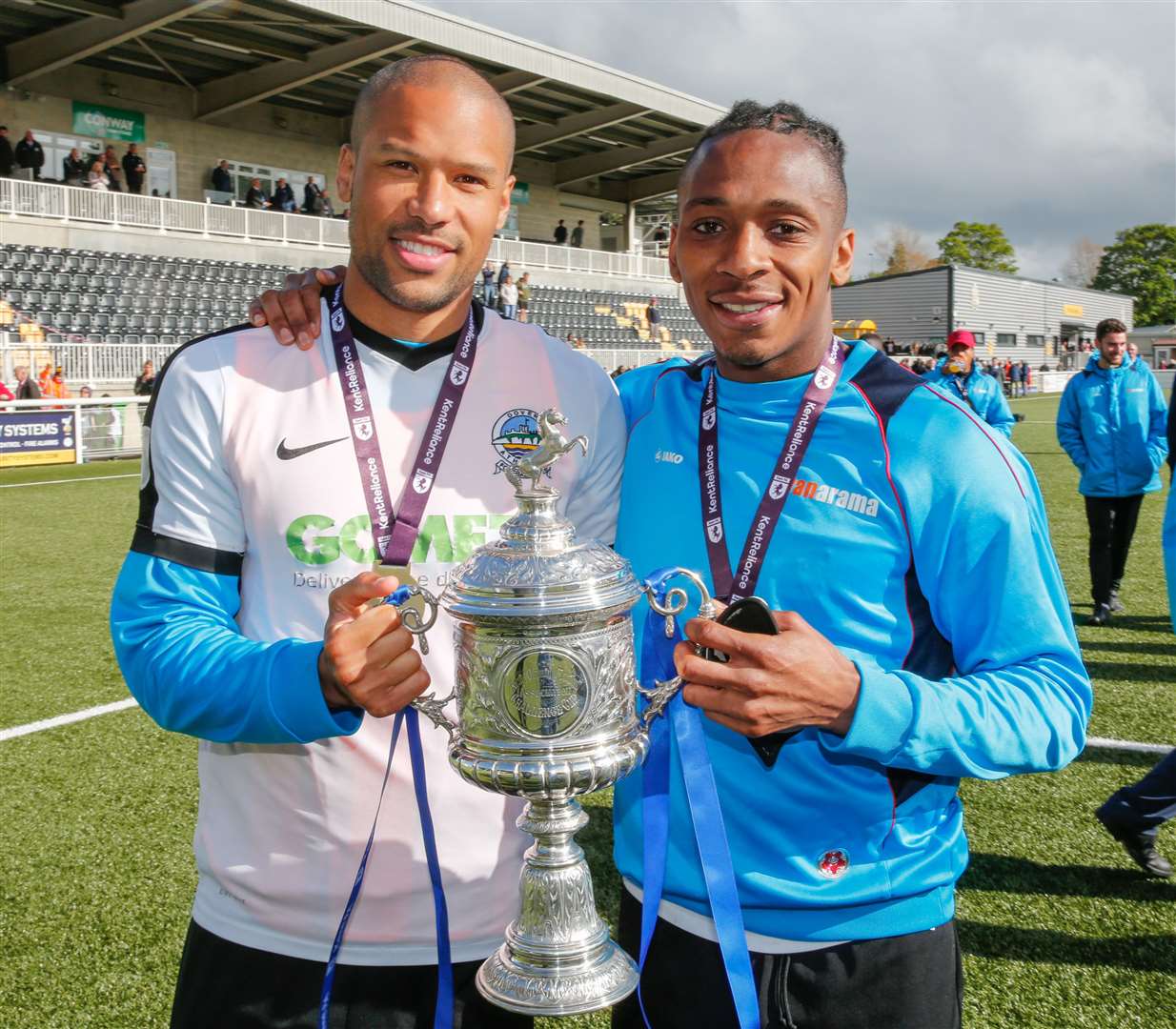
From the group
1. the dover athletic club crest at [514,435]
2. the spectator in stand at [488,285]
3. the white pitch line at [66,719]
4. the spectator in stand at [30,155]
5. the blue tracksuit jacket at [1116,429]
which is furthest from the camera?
the spectator in stand at [488,285]

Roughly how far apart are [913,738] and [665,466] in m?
0.63

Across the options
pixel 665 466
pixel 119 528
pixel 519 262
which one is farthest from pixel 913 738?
pixel 519 262

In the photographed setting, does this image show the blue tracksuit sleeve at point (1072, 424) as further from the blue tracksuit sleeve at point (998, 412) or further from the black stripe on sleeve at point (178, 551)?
the black stripe on sleeve at point (178, 551)

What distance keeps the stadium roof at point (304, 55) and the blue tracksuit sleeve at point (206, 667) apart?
925 inches

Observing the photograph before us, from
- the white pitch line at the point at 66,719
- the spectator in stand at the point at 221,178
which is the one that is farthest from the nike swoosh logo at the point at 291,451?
the spectator in stand at the point at 221,178

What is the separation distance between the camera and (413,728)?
5.33 ft

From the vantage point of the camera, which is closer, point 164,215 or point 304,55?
point 164,215

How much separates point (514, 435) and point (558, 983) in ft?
2.79

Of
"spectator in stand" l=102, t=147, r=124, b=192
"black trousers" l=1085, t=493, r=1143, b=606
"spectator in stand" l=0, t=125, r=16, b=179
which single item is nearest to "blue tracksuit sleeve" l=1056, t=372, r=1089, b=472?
"black trousers" l=1085, t=493, r=1143, b=606

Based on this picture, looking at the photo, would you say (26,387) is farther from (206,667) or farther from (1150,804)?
(206,667)

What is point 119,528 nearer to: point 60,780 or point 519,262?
point 60,780

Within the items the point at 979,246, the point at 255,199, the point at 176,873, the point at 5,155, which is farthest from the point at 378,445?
the point at 979,246

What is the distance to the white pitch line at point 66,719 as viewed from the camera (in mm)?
5098

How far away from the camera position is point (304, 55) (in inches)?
1006
